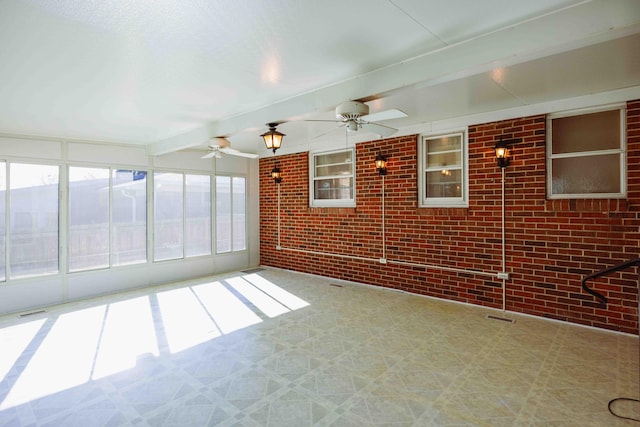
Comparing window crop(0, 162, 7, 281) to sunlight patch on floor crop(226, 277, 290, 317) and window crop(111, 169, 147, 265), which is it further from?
sunlight patch on floor crop(226, 277, 290, 317)

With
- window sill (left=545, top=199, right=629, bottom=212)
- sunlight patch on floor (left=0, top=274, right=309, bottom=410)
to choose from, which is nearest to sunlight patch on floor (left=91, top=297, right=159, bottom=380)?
sunlight patch on floor (left=0, top=274, right=309, bottom=410)

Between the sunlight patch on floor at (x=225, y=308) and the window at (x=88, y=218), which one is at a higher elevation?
the window at (x=88, y=218)

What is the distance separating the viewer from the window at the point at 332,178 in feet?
21.5

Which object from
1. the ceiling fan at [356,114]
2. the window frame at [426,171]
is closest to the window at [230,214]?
the window frame at [426,171]

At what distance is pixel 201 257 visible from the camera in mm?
7344

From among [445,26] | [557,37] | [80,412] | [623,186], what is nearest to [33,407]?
[80,412]

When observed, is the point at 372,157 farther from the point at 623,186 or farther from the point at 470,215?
the point at 623,186

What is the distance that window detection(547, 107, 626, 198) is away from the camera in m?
3.98

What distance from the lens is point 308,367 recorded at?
3215 millimetres

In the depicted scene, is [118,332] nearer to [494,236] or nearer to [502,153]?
[494,236]

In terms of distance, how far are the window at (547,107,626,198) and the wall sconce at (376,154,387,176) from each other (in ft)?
7.68

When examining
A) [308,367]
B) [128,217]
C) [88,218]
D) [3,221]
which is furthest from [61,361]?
[128,217]

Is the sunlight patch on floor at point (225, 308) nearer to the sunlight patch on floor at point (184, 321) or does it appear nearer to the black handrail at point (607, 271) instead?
the sunlight patch on floor at point (184, 321)

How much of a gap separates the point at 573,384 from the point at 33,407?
4.42 m
